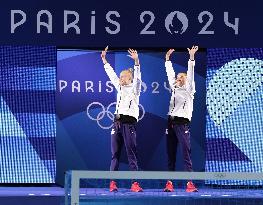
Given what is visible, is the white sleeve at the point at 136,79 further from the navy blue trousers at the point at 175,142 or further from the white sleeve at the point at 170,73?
the navy blue trousers at the point at 175,142

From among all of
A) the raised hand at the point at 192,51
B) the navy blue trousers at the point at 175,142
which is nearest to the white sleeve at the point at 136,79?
the navy blue trousers at the point at 175,142

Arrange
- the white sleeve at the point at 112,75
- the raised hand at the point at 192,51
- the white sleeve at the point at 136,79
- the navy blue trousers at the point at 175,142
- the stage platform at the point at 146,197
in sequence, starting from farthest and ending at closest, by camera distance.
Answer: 1. the raised hand at the point at 192,51
2. the white sleeve at the point at 112,75
3. the navy blue trousers at the point at 175,142
4. the white sleeve at the point at 136,79
5. the stage platform at the point at 146,197

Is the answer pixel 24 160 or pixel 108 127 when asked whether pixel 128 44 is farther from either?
pixel 24 160

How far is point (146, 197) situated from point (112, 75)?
173 centimetres

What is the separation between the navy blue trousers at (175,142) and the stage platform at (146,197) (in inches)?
14.3

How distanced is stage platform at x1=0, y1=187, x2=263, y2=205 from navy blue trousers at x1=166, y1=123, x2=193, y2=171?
364mm

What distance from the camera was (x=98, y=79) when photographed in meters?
11.0

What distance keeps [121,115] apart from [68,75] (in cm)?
145

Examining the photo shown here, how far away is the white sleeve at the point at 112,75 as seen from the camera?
1007cm

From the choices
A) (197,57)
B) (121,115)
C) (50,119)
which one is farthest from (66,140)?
(197,57)

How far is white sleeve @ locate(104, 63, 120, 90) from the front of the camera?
33.0 ft

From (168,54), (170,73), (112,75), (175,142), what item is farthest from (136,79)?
(175,142)

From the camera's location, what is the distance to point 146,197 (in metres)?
9.27

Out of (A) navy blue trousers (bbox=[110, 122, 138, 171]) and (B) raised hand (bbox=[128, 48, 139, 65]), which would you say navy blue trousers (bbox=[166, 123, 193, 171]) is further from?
(B) raised hand (bbox=[128, 48, 139, 65])
